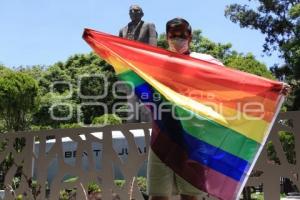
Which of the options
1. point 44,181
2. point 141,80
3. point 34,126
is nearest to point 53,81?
point 34,126

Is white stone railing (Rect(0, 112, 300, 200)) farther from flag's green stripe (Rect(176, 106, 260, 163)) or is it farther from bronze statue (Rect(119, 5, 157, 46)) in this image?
flag's green stripe (Rect(176, 106, 260, 163))

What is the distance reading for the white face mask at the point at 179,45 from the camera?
378 cm

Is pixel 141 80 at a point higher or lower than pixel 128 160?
higher

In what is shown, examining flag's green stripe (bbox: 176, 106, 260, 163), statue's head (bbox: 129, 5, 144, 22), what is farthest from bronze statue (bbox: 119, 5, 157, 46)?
flag's green stripe (bbox: 176, 106, 260, 163)

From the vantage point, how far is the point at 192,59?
3.87 m

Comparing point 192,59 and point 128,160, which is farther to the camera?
point 128,160

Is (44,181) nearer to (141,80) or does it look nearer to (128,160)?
(128,160)

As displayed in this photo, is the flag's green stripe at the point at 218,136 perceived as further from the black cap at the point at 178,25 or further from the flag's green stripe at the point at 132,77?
the black cap at the point at 178,25

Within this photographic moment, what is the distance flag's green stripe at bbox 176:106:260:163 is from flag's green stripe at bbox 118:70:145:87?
0.44 metres

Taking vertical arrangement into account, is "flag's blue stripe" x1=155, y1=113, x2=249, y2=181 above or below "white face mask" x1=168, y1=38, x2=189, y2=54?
below

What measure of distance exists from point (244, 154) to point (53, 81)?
110 ft

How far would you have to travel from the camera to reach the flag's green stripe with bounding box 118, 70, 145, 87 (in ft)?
12.8

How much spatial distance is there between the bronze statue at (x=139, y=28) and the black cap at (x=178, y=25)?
358cm

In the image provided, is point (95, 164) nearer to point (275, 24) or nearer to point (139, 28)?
point (139, 28)
